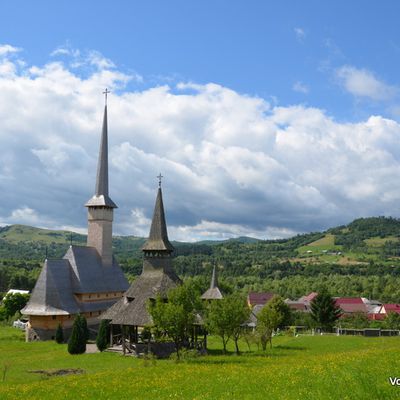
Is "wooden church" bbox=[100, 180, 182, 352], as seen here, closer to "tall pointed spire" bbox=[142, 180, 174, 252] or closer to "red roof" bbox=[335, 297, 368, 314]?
"tall pointed spire" bbox=[142, 180, 174, 252]

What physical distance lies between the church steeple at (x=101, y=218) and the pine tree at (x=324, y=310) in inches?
1055

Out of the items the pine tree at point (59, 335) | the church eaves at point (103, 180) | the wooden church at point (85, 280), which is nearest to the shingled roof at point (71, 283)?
the wooden church at point (85, 280)

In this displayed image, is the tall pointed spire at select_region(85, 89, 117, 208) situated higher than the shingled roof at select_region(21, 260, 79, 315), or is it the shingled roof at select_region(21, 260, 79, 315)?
the tall pointed spire at select_region(85, 89, 117, 208)

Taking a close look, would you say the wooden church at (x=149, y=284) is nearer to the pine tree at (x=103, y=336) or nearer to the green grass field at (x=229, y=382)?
the pine tree at (x=103, y=336)

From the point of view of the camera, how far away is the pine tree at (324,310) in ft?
201

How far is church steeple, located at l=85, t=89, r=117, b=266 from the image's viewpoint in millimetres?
54875

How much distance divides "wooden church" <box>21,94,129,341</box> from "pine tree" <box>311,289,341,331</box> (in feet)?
81.3

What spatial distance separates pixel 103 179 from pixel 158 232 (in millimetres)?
18526

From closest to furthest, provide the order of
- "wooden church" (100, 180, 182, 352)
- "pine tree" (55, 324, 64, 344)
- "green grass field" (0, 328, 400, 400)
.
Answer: "green grass field" (0, 328, 400, 400) < "wooden church" (100, 180, 182, 352) < "pine tree" (55, 324, 64, 344)

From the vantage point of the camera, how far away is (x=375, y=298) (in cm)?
12081

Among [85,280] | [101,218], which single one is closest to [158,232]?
[85,280]

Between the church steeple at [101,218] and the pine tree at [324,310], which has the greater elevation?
the church steeple at [101,218]

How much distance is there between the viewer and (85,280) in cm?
4994

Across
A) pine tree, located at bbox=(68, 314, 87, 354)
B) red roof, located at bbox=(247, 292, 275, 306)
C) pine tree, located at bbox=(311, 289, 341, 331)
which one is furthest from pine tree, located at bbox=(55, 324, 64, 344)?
red roof, located at bbox=(247, 292, 275, 306)
